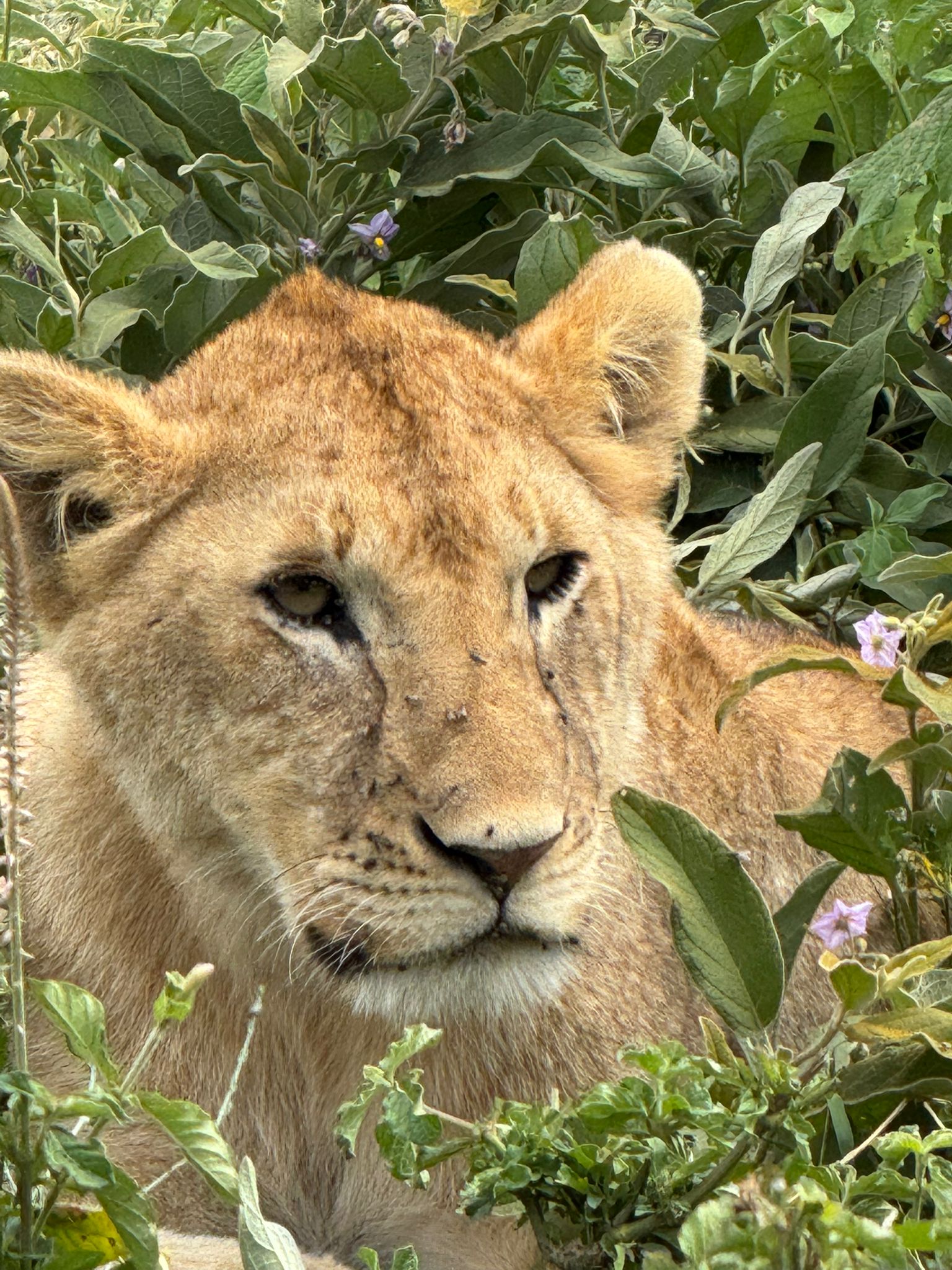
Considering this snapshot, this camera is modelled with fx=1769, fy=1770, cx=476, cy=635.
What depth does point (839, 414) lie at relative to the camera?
3.78 m

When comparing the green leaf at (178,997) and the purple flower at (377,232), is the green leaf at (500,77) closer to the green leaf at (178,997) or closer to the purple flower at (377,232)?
the purple flower at (377,232)

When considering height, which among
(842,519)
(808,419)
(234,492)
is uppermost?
(234,492)

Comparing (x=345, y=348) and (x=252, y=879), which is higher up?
(x=345, y=348)

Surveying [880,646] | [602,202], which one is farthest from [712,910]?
[602,202]

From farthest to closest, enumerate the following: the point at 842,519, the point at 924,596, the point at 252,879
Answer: the point at 842,519, the point at 924,596, the point at 252,879

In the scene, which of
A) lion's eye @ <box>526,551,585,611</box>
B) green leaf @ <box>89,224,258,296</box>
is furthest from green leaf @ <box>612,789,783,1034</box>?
green leaf @ <box>89,224,258,296</box>

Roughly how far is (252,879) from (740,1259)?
1.09 metres

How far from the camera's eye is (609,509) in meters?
2.84

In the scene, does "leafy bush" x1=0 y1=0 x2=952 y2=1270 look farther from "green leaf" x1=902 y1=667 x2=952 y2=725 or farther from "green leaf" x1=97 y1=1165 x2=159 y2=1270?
"green leaf" x1=97 y1=1165 x2=159 y2=1270

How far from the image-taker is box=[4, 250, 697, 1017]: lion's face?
2217 millimetres

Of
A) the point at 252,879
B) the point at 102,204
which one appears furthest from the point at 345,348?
the point at 102,204

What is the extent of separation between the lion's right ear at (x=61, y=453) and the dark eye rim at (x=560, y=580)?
580 mm

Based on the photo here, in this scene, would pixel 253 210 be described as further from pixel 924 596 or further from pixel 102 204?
pixel 924 596

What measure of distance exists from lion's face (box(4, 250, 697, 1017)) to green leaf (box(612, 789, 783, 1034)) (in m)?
0.15
